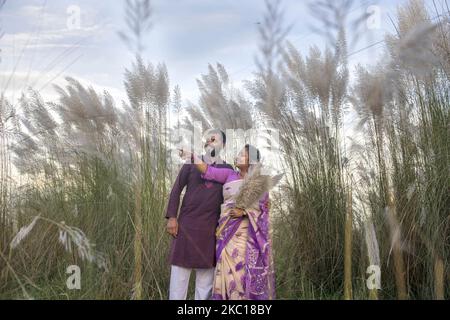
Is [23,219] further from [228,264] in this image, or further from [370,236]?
[370,236]

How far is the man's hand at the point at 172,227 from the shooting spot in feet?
12.4

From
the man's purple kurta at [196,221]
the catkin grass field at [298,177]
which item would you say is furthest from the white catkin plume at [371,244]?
the man's purple kurta at [196,221]

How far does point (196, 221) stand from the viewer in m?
3.81

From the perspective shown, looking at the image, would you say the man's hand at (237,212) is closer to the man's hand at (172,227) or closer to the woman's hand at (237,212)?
the woman's hand at (237,212)

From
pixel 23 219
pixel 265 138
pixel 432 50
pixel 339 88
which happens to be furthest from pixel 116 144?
pixel 432 50

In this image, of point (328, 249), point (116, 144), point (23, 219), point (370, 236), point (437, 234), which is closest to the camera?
point (370, 236)

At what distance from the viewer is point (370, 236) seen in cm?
296

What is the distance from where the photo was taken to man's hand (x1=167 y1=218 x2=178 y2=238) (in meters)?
3.79

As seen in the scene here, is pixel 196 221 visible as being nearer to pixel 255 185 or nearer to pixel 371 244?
pixel 255 185

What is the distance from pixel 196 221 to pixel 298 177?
0.83m
